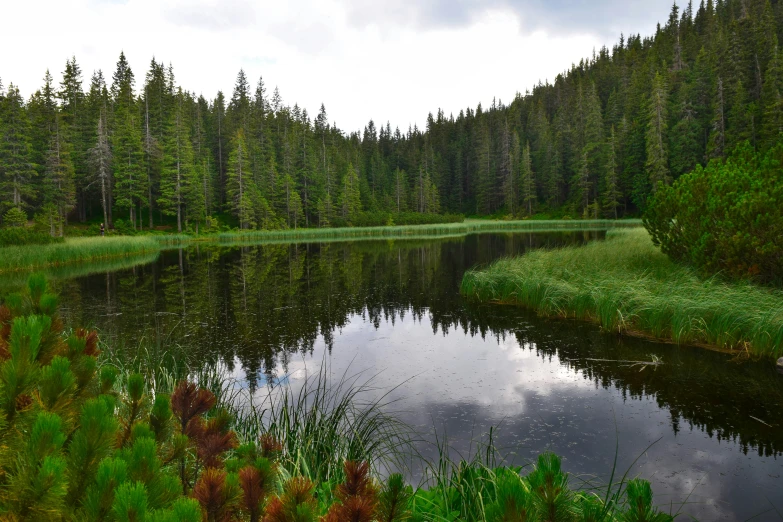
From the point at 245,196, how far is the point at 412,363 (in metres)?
52.0

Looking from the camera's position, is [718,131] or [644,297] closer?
[644,297]

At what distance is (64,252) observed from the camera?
80.9 ft

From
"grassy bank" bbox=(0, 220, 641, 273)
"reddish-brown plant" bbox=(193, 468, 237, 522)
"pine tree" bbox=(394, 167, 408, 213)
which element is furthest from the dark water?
"pine tree" bbox=(394, 167, 408, 213)

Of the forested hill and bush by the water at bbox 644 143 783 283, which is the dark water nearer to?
bush by the water at bbox 644 143 783 283

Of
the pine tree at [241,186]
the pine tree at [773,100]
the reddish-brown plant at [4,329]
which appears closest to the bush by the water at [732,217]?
the reddish-brown plant at [4,329]

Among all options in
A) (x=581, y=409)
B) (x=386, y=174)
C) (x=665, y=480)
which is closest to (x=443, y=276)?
(x=581, y=409)

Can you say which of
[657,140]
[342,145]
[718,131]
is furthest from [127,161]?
[718,131]

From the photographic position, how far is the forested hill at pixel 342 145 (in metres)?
48.7

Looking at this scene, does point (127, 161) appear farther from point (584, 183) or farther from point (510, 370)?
point (584, 183)

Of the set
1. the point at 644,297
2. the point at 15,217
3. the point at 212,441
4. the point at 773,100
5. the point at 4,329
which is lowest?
the point at 644,297

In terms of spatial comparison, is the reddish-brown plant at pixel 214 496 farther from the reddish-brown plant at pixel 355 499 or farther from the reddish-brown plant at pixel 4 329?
the reddish-brown plant at pixel 4 329

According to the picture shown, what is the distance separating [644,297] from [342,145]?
95.6 meters

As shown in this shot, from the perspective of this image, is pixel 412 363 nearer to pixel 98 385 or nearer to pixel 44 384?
pixel 98 385

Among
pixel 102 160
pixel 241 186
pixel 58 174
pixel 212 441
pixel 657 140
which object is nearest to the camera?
pixel 212 441
